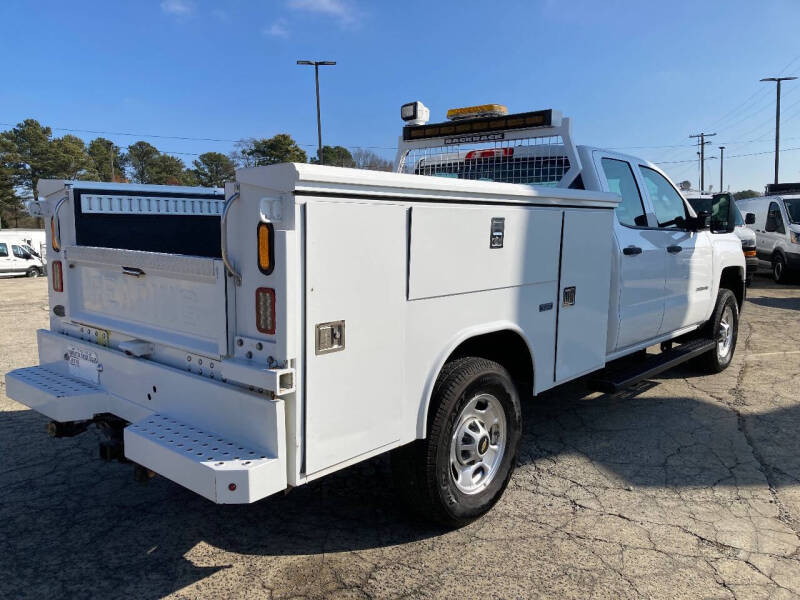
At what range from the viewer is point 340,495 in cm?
375

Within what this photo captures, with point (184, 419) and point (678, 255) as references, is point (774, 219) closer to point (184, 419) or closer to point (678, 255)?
point (678, 255)

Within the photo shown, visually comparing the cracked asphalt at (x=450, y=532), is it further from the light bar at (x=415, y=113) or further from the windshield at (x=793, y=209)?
the windshield at (x=793, y=209)

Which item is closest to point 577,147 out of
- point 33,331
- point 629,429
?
point 629,429

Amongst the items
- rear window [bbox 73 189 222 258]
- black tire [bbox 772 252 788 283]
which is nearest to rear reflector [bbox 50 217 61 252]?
rear window [bbox 73 189 222 258]

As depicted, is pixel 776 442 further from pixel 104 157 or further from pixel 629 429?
pixel 104 157

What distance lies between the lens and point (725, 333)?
6734 millimetres

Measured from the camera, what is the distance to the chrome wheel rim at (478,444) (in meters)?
3.24

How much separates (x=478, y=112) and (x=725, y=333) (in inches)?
149

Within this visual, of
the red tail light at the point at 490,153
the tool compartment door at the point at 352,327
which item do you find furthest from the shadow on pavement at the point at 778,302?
the tool compartment door at the point at 352,327

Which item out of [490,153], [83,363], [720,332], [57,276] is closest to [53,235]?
A: [57,276]

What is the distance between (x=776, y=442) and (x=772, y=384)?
1.84 meters

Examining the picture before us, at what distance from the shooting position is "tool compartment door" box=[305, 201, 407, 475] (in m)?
2.43

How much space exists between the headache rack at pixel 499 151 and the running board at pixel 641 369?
1.48 meters

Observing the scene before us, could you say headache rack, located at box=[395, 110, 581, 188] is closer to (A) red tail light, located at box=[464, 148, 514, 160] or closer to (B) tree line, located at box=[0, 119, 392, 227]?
(A) red tail light, located at box=[464, 148, 514, 160]
